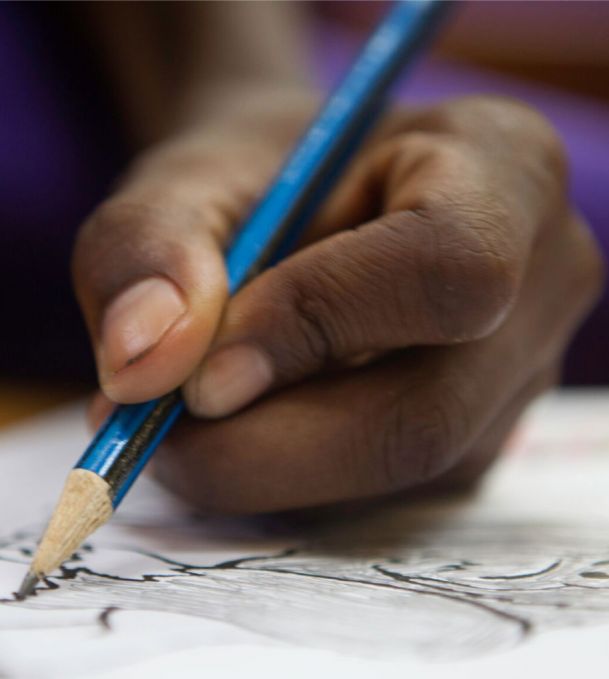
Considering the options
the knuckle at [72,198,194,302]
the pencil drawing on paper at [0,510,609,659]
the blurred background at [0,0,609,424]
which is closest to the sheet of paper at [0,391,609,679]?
the pencil drawing on paper at [0,510,609,659]

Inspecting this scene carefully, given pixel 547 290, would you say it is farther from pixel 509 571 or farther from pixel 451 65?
pixel 451 65

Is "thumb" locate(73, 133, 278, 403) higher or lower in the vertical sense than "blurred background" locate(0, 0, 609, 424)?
lower

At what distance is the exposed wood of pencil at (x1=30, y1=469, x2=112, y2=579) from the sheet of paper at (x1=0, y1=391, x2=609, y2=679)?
0.04 ft

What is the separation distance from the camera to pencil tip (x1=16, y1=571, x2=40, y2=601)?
0.88 feet

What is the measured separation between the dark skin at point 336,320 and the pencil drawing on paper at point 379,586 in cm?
3

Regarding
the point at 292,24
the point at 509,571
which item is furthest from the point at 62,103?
the point at 509,571

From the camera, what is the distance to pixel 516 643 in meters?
0.23

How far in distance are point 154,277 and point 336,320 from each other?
0.23 ft

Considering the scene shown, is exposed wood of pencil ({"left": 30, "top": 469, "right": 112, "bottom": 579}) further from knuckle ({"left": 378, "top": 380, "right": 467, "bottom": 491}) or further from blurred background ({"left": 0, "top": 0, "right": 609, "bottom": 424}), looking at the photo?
blurred background ({"left": 0, "top": 0, "right": 609, "bottom": 424})

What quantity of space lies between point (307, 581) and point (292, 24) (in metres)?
0.70

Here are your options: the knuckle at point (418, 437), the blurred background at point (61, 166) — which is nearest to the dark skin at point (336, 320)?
the knuckle at point (418, 437)

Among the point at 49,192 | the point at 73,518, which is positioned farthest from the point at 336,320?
the point at 49,192

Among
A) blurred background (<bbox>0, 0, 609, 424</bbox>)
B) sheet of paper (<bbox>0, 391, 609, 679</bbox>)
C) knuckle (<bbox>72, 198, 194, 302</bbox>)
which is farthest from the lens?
blurred background (<bbox>0, 0, 609, 424</bbox>)

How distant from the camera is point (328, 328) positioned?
1.04 ft
